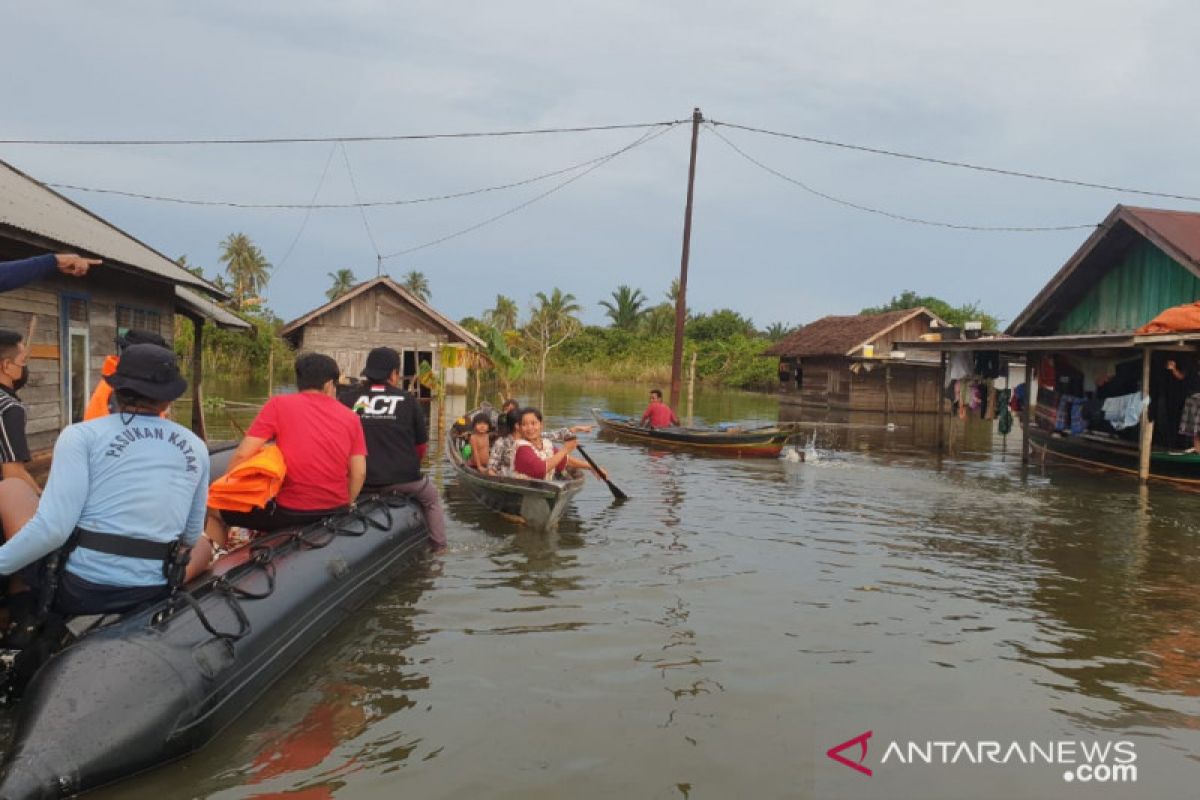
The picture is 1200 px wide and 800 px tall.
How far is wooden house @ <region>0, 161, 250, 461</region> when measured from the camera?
9648 millimetres

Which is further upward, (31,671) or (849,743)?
(31,671)

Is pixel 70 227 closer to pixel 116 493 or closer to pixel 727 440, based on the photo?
pixel 116 493

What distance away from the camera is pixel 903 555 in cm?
933

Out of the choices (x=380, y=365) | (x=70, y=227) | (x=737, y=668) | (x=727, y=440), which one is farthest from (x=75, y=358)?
(x=727, y=440)

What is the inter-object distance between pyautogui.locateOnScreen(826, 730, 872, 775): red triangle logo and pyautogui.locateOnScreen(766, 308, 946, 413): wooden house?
2932 cm

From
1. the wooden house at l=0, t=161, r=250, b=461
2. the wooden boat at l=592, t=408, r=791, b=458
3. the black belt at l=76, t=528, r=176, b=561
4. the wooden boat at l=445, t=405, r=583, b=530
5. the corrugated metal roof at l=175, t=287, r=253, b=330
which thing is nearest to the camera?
the black belt at l=76, t=528, r=176, b=561

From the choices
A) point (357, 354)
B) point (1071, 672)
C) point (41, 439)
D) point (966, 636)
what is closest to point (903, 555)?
point (966, 636)

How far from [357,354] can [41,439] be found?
17.7 m

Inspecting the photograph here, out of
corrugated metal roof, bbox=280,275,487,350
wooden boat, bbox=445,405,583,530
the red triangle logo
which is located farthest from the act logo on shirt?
corrugated metal roof, bbox=280,275,487,350

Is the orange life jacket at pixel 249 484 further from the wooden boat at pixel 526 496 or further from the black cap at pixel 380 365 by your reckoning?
the wooden boat at pixel 526 496

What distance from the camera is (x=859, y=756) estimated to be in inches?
178

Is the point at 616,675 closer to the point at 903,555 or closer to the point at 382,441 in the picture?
the point at 382,441

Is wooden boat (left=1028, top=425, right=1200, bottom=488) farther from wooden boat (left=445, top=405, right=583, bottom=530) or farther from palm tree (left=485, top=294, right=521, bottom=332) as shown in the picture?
palm tree (left=485, top=294, right=521, bottom=332)

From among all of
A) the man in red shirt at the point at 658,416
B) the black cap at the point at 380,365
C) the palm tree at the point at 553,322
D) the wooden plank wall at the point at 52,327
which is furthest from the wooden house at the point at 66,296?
the palm tree at the point at 553,322
